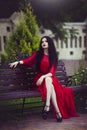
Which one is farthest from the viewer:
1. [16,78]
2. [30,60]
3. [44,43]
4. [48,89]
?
[16,78]

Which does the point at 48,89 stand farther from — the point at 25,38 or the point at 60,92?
the point at 25,38

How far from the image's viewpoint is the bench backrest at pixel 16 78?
208 inches

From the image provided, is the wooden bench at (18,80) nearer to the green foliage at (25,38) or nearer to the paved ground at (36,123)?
the paved ground at (36,123)

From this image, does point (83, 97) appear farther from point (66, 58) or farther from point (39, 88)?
point (66, 58)

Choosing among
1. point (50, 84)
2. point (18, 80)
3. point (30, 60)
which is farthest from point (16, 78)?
point (50, 84)

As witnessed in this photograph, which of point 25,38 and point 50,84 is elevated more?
point 25,38

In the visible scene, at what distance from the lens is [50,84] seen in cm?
488

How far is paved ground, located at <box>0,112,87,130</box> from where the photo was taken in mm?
4641

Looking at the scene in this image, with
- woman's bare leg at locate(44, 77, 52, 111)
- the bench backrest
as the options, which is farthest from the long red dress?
the bench backrest

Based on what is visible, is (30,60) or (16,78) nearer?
(30,60)

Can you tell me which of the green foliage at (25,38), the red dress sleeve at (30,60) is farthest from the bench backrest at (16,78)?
the green foliage at (25,38)

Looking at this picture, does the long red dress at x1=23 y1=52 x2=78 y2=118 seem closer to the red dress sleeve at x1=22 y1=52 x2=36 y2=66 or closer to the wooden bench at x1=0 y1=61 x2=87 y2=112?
the red dress sleeve at x1=22 y1=52 x2=36 y2=66

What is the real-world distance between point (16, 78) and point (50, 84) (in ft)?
2.62

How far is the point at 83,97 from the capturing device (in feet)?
19.2
